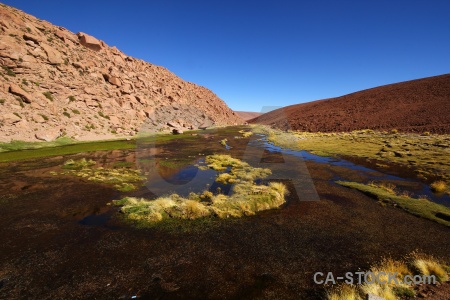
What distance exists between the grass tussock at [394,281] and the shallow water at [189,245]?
0.48m

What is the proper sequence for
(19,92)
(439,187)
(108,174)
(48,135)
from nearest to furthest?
(439,187) → (108,174) → (48,135) → (19,92)

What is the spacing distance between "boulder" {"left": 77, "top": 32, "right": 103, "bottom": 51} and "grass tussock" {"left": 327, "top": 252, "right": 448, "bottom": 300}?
271ft

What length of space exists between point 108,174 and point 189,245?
47.3 feet

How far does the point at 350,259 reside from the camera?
9242 millimetres

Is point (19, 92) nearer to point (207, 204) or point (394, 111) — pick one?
point (207, 204)

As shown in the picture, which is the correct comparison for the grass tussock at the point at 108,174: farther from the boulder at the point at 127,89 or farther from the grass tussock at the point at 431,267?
the boulder at the point at 127,89

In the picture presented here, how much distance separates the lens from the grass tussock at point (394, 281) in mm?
7008

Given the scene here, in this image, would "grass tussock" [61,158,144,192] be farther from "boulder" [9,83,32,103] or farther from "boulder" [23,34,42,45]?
"boulder" [23,34,42,45]

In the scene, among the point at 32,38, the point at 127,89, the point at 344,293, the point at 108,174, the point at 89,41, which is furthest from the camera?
the point at 89,41

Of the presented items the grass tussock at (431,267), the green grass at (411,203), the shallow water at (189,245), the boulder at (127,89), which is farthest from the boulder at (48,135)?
the grass tussock at (431,267)

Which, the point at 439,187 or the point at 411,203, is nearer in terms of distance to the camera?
the point at 411,203

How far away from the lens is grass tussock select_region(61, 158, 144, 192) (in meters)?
18.5

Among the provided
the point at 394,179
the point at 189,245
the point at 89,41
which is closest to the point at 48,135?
the point at 189,245

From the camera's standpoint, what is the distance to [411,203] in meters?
14.3
